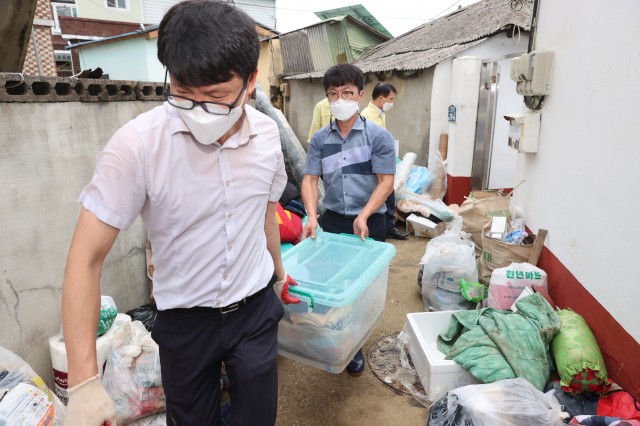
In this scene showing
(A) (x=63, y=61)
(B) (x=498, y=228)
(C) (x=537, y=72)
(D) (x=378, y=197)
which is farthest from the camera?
(A) (x=63, y=61)

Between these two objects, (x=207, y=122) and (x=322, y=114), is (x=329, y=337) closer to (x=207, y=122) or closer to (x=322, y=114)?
(x=207, y=122)

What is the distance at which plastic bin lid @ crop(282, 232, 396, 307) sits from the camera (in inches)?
76.5

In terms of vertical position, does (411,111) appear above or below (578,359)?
above

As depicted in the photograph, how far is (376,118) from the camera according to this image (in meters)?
5.53

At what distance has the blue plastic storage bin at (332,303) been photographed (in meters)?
1.94

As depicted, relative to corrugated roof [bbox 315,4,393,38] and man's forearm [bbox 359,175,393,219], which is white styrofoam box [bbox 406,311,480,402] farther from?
corrugated roof [bbox 315,4,393,38]

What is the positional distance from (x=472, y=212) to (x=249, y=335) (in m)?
3.80

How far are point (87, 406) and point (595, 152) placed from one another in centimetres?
280

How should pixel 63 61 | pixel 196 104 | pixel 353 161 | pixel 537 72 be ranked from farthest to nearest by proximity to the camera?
1. pixel 63 61
2. pixel 537 72
3. pixel 353 161
4. pixel 196 104

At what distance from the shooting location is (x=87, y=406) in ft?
3.60

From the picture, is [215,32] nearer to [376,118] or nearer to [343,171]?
[343,171]

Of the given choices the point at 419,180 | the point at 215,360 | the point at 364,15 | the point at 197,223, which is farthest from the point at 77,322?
the point at 364,15

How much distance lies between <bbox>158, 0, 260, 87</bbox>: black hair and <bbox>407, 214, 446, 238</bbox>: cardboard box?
15.3 ft

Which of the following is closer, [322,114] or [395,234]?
[395,234]
